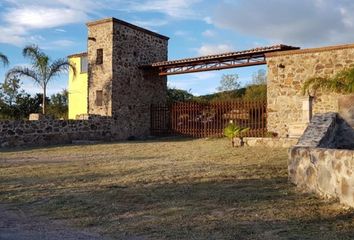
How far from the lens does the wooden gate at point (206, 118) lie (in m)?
19.0

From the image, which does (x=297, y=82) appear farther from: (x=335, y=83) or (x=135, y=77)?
(x=135, y=77)

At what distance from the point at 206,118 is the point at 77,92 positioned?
1238 centimetres

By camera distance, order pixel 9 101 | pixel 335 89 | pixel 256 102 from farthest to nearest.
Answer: pixel 9 101
pixel 256 102
pixel 335 89

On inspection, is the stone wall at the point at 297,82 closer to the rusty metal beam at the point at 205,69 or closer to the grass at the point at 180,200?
the rusty metal beam at the point at 205,69

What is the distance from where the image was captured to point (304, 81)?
17.0 m

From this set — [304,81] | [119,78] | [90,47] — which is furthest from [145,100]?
[304,81]

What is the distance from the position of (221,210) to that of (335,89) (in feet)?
38.5

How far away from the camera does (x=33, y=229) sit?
514 cm

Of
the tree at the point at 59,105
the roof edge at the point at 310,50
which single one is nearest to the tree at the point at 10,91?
the tree at the point at 59,105

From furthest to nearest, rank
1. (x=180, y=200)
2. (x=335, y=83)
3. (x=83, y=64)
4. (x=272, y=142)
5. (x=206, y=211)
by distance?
(x=83, y=64) < (x=335, y=83) < (x=272, y=142) < (x=180, y=200) < (x=206, y=211)

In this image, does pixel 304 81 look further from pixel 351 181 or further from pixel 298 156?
pixel 351 181

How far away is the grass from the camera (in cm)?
493

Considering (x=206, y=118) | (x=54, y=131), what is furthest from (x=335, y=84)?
(x=54, y=131)

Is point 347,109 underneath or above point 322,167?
above
